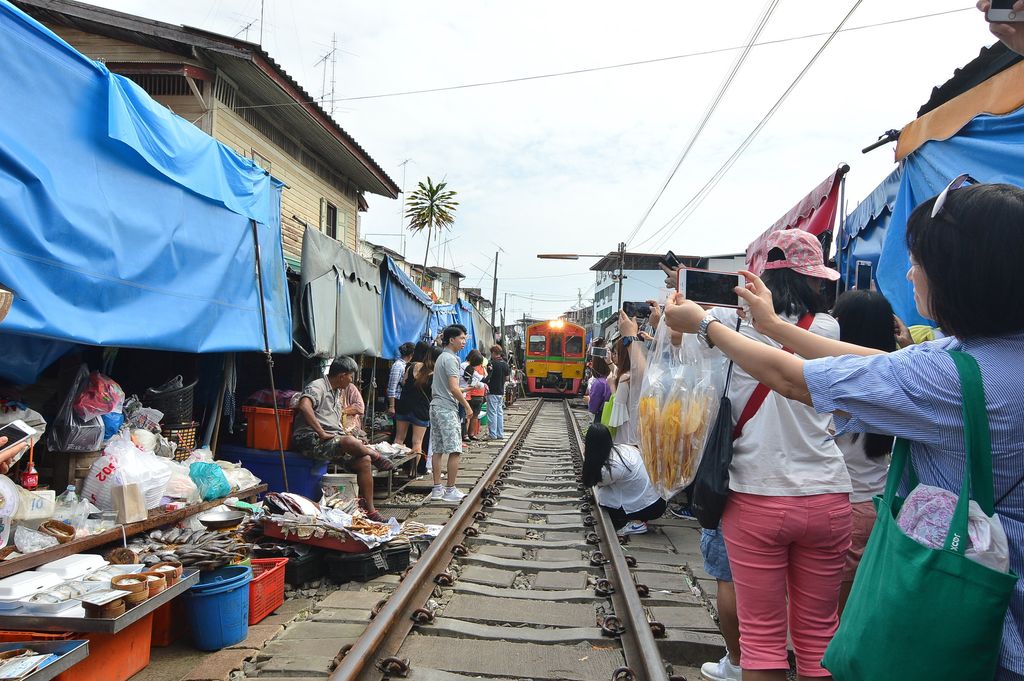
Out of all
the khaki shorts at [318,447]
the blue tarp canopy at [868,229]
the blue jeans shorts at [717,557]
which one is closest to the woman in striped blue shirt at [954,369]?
the blue jeans shorts at [717,557]

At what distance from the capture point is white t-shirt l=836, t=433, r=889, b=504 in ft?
9.10

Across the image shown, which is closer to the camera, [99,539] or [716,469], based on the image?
[716,469]

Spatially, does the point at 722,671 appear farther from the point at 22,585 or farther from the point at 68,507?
the point at 68,507

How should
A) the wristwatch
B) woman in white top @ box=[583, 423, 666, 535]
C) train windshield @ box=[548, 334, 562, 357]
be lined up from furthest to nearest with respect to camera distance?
train windshield @ box=[548, 334, 562, 357]
woman in white top @ box=[583, 423, 666, 535]
the wristwatch

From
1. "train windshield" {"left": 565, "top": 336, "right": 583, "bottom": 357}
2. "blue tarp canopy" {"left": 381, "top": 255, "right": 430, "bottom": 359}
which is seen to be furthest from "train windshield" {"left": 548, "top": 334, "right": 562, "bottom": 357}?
"blue tarp canopy" {"left": 381, "top": 255, "right": 430, "bottom": 359}

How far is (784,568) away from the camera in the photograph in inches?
89.0

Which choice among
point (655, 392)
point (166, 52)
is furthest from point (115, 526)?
point (166, 52)

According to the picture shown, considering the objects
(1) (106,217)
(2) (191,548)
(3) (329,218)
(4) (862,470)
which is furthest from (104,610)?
(3) (329,218)

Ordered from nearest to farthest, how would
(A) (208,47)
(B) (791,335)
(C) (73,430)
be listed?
(B) (791,335) < (C) (73,430) < (A) (208,47)

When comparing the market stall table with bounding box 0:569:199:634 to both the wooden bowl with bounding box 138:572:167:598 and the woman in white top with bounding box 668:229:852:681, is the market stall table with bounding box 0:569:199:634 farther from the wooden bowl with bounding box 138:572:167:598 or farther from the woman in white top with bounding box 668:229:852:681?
the woman in white top with bounding box 668:229:852:681

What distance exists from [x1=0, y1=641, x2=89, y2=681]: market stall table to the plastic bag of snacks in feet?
9.20

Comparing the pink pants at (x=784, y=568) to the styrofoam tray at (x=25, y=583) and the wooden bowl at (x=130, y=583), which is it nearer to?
the wooden bowl at (x=130, y=583)

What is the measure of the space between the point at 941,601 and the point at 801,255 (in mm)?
1466

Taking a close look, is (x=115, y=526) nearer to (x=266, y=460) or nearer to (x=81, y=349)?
(x=81, y=349)
